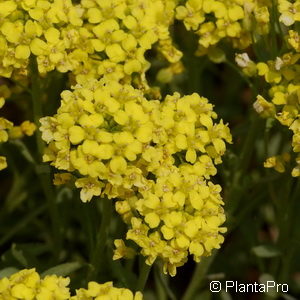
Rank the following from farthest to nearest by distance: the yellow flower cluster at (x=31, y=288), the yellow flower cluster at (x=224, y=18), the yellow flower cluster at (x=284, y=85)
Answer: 1. the yellow flower cluster at (x=224, y=18)
2. the yellow flower cluster at (x=284, y=85)
3. the yellow flower cluster at (x=31, y=288)

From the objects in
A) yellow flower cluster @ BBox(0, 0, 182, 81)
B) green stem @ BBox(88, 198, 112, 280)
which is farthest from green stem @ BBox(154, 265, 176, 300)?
yellow flower cluster @ BBox(0, 0, 182, 81)

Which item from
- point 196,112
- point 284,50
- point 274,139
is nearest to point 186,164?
point 196,112

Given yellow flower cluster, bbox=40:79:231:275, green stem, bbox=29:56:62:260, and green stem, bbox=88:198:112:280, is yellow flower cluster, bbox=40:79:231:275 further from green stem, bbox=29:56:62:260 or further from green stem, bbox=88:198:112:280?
green stem, bbox=29:56:62:260

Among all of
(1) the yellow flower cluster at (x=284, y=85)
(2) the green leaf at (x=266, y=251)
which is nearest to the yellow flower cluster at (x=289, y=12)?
(1) the yellow flower cluster at (x=284, y=85)

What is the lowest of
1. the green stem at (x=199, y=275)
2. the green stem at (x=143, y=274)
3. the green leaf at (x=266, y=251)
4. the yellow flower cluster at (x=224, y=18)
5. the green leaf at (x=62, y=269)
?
the green stem at (x=199, y=275)

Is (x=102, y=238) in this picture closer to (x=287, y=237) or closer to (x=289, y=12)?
(x=287, y=237)

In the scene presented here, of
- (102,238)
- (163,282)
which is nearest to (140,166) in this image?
(102,238)

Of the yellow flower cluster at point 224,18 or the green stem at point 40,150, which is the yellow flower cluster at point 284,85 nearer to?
the yellow flower cluster at point 224,18

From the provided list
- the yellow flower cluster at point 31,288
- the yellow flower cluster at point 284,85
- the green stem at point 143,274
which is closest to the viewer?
the yellow flower cluster at point 31,288
